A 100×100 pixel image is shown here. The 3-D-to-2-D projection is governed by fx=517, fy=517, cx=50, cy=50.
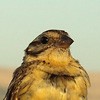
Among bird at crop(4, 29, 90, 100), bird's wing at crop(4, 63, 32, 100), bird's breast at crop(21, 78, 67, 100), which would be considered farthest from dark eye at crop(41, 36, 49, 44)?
bird's breast at crop(21, 78, 67, 100)

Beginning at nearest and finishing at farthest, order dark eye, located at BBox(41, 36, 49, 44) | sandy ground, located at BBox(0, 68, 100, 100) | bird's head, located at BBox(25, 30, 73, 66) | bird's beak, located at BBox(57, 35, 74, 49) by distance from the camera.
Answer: bird's head, located at BBox(25, 30, 73, 66) < bird's beak, located at BBox(57, 35, 74, 49) < dark eye, located at BBox(41, 36, 49, 44) < sandy ground, located at BBox(0, 68, 100, 100)

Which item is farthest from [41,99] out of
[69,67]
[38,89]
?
[69,67]

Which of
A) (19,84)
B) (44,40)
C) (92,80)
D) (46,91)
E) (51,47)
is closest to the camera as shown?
(46,91)

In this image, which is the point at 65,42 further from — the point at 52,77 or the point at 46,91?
the point at 46,91

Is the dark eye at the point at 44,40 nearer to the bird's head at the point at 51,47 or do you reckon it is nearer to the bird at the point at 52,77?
the bird's head at the point at 51,47

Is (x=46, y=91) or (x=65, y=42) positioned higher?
(x=65, y=42)

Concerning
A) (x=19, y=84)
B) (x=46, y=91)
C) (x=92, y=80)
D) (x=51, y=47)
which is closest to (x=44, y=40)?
(x=51, y=47)

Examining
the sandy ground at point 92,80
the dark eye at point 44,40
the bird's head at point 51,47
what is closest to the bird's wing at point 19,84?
the bird's head at point 51,47

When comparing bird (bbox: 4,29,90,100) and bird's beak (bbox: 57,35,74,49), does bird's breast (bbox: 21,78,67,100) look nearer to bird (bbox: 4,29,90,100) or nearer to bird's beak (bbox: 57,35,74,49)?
bird (bbox: 4,29,90,100)
